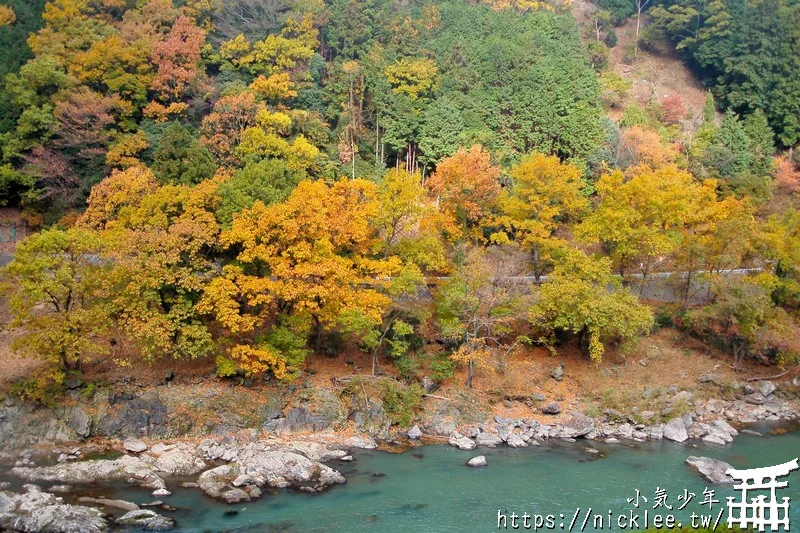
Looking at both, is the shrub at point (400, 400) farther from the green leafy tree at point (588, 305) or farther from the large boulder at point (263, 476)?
the green leafy tree at point (588, 305)

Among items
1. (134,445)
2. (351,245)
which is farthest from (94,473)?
(351,245)

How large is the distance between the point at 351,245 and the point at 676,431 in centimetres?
1433

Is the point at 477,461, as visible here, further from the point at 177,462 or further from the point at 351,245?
the point at 351,245

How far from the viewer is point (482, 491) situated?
20969 mm

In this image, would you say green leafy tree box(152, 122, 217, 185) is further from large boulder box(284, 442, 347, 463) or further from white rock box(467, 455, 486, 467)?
white rock box(467, 455, 486, 467)

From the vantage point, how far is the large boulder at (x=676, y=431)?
25.4 m

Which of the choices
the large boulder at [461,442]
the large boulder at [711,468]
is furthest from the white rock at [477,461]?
the large boulder at [711,468]

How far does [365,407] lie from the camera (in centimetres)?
2619

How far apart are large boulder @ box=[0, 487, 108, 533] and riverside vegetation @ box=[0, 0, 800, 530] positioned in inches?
7.9

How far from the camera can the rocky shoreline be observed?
19.0m

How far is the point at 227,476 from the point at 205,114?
76.9 feet

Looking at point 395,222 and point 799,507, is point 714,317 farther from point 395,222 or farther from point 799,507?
point 395,222

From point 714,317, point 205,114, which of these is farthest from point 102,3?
point 714,317

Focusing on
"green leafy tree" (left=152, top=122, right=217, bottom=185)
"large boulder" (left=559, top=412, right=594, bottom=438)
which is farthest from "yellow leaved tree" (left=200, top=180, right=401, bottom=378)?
"large boulder" (left=559, top=412, right=594, bottom=438)
